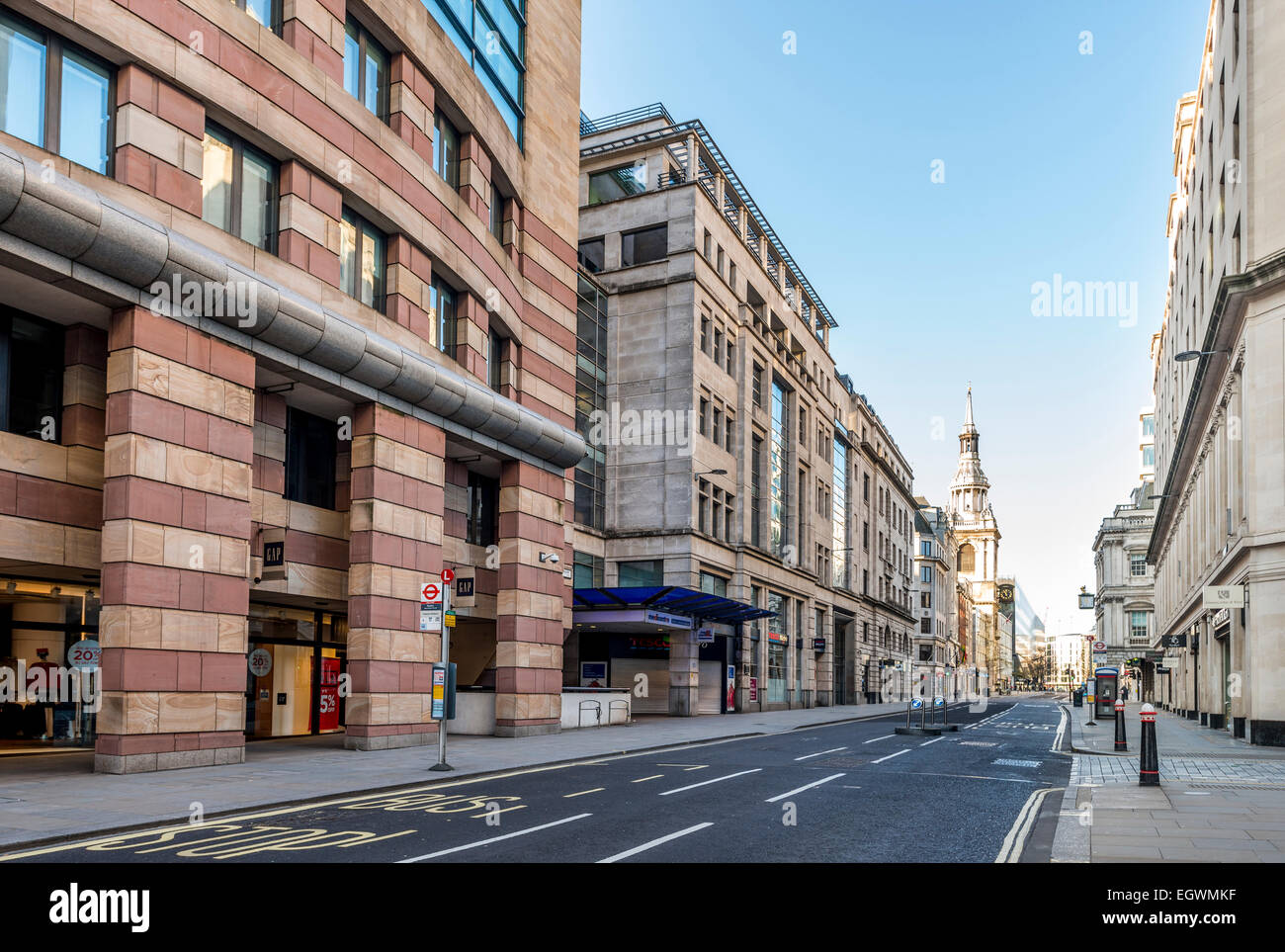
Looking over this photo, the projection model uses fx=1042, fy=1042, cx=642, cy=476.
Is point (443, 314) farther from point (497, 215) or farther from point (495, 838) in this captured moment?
point (495, 838)

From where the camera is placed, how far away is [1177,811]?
524 inches

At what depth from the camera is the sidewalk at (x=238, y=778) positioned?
12.1m

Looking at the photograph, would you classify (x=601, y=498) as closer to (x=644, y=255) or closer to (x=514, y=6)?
(x=644, y=255)

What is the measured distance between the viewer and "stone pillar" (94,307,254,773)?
17.2 metres

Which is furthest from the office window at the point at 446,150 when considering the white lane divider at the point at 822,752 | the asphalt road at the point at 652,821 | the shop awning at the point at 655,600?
the white lane divider at the point at 822,752

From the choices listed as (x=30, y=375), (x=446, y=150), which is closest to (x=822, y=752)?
(x=446, y=150)

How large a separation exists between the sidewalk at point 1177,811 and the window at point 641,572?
24.4 meters

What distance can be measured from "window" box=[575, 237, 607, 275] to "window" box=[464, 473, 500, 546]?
22.1m

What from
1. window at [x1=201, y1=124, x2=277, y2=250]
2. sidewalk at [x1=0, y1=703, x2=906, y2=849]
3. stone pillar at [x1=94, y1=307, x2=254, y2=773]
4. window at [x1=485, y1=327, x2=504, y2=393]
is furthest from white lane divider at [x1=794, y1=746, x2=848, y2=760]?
window at [x1=201, y1=124, x2=277, y2=250]

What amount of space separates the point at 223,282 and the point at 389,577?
766 cm

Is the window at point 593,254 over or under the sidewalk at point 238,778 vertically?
over

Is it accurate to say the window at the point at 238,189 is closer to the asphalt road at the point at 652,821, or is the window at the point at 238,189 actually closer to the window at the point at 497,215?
the window at the point at 497,215
